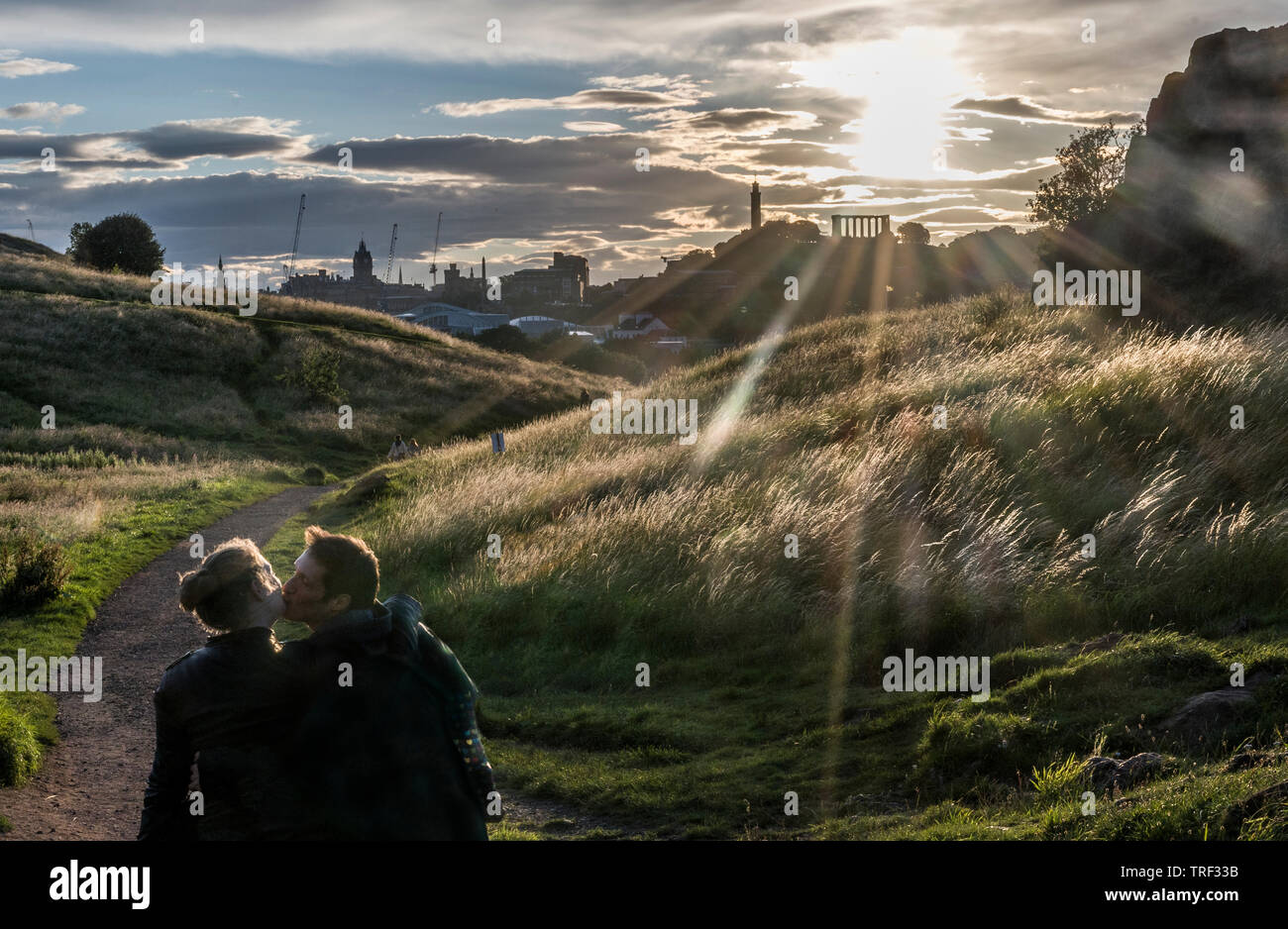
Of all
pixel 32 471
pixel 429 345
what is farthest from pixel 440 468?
pixel 429 345

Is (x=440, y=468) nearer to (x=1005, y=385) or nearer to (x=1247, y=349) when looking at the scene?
(x=1005, y=385)

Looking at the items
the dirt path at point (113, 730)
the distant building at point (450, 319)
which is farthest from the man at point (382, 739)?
the distant building at point (450, 319)

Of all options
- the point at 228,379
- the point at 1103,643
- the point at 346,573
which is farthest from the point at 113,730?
the point at 228,379

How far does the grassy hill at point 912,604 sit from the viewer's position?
718 centimetres

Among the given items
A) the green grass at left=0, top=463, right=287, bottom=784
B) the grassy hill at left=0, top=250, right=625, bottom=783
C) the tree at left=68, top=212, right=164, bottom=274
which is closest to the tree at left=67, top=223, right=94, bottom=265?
the tree at left=68, top=212, right=164, bottom=274

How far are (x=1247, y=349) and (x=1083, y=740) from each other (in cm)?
987

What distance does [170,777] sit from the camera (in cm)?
404

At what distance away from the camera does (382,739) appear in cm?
394

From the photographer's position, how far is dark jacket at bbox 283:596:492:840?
3.95m

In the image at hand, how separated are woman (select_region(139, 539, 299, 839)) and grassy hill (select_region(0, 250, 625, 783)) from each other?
19.0ft

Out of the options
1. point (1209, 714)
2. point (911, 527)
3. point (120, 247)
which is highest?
point (120, 247)
